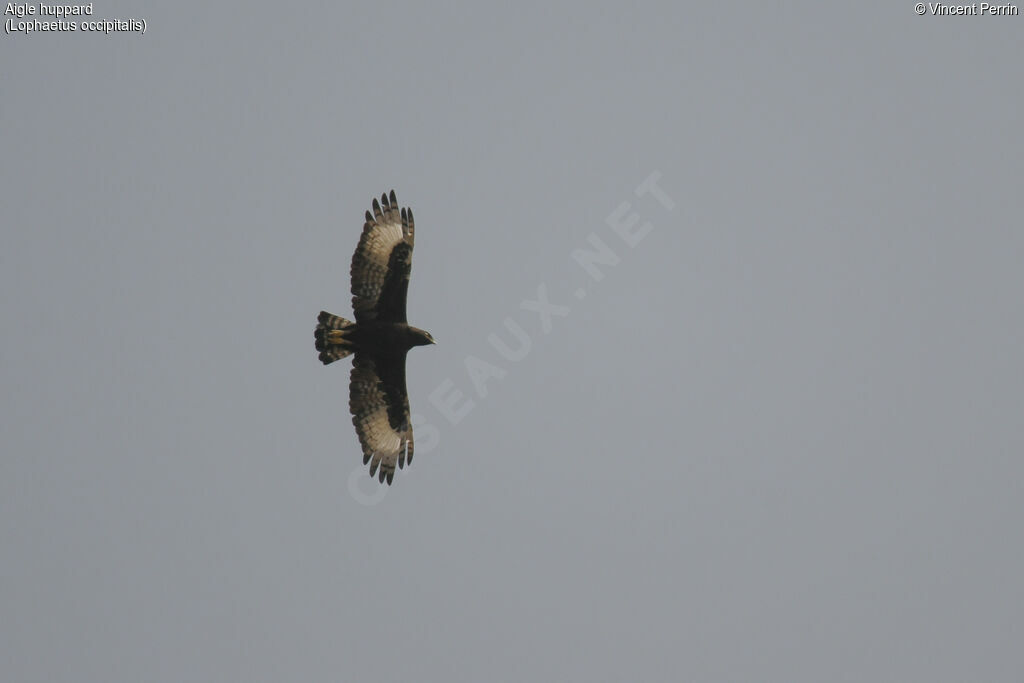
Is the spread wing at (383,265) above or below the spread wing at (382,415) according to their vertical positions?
above

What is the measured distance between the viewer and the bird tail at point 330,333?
23.5 meters

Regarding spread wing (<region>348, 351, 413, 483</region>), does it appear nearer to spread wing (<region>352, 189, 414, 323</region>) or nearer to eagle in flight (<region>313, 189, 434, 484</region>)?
eagle in flight (<region>313, 189, 434, 484</region>)

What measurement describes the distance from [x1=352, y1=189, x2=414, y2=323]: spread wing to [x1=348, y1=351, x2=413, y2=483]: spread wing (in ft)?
4.08

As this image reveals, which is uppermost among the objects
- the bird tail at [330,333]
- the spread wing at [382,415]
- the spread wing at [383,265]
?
Result: the spread wing at [383,265]

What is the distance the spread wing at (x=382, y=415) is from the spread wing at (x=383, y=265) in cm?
124

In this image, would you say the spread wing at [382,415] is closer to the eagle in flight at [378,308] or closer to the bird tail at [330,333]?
the eagle in flight at [378,308]

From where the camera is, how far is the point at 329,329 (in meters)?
23.5

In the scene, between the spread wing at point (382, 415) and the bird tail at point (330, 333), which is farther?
the spread wing at point (382, 415)

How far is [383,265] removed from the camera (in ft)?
76.9

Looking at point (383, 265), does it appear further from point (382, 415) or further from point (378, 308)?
point (382, 415)

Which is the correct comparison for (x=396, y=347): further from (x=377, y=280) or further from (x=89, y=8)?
(x=89, y=8)

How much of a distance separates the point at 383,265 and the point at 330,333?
1525 millimetres

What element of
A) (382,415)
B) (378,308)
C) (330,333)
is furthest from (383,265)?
(382,415)

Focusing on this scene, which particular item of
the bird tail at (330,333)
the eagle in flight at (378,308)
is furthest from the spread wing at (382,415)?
the bird tail at (330,333)
